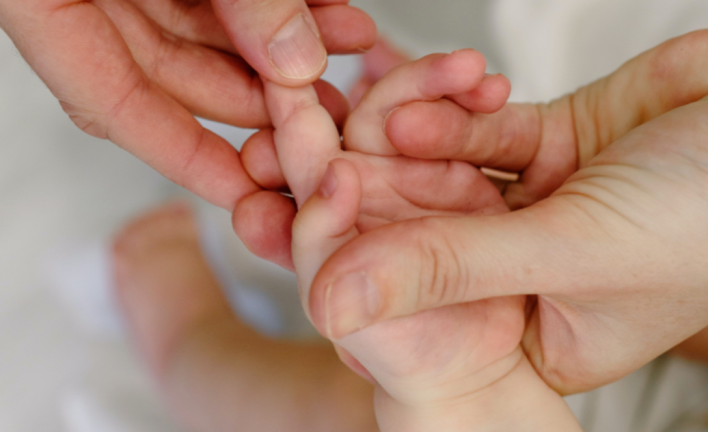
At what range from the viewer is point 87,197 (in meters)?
1.18

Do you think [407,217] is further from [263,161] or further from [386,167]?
[263,161]

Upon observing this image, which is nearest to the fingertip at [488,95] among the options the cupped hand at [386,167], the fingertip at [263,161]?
the cupped hand at [386,167]

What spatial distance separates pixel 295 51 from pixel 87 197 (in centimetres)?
76

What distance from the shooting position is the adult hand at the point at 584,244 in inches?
18.8

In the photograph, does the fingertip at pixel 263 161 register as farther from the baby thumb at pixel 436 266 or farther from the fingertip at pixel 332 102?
the baby thumb at pixel 436 266

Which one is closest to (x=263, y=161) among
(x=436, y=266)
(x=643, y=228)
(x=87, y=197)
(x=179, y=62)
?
(x=179, y=62)

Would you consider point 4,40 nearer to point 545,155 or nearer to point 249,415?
point 249,415

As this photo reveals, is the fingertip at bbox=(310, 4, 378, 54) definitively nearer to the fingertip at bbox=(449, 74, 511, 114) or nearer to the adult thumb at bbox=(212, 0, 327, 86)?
the adult thumb at bbox=(212, 0, 327, 86)

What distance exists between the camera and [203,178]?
2.50 feet

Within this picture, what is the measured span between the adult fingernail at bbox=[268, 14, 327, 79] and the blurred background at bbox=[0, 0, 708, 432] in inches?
22.4

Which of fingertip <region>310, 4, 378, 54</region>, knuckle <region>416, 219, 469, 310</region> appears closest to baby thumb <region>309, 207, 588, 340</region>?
knuckle <region>416, 219, 469, 310</region>

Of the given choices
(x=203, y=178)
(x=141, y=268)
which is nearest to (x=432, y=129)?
(x=203, y=178)

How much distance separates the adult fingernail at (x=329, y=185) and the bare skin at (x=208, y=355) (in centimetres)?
55

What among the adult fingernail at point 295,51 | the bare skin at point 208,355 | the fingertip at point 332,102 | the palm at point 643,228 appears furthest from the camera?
the bare skin at point 208,355
